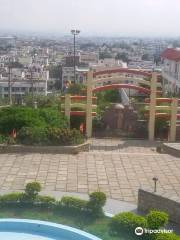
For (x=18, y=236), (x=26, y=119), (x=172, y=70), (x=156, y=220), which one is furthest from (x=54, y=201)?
(x=172, y=70)

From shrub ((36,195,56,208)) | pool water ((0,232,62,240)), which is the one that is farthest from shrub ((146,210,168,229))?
shrub ((36,195,56,208))

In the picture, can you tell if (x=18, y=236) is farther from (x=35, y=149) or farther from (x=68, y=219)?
(x=35, y=149)

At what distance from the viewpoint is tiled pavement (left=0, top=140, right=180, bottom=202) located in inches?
411

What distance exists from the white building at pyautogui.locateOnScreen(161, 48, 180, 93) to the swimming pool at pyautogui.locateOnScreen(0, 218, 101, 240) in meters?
33.3

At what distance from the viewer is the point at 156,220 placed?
785 cm

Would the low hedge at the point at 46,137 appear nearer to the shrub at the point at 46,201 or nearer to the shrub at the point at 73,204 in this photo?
the shrub at the point at 46,201

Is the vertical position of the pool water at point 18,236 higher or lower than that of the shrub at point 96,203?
lower

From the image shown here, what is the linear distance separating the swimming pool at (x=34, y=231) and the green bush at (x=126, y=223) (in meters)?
0.62

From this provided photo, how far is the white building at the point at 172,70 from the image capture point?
40625 mm

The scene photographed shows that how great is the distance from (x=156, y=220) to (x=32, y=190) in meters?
2.77

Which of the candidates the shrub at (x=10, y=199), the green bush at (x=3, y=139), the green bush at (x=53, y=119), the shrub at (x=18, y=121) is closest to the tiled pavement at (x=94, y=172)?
the green bush at (x=3, y=139)

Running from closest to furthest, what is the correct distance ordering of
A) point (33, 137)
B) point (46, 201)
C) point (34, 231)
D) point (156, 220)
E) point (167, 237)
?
1. point (167, 237)
2. point (156, 220)
3. point (34, 231)
4. point (46, 201)
5. point (33, 137)

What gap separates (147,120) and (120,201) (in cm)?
885

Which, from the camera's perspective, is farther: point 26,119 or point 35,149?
point 26,119
